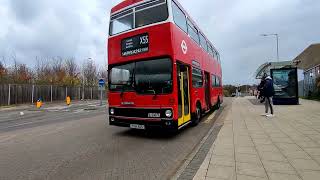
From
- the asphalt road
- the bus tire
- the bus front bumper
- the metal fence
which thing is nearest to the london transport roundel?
the bus tire

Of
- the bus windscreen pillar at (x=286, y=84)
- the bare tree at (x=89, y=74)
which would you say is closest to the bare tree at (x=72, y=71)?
the bare tree at (x=89, y=74)

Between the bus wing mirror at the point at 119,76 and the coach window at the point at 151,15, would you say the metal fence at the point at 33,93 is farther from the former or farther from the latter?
the coach window at the point at 151,15

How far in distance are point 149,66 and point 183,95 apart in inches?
62.3

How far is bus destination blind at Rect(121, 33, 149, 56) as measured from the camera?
884cm

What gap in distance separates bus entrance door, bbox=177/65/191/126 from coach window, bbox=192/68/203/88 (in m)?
0.78

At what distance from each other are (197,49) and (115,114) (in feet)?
16.2

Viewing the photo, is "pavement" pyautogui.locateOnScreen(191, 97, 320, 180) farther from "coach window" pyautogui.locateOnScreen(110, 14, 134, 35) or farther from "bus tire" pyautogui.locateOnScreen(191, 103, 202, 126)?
"coach window" pyautogui.locateOnScreen(110, 14, 134, 35)

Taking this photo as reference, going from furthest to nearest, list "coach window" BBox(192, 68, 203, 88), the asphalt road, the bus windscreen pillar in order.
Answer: the bus windscreen pillar < "coach window" BBox(192, 68, 203, 88) < the asphalt road

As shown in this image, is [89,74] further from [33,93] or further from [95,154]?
[95,154]

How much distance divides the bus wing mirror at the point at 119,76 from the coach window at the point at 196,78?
2.83m

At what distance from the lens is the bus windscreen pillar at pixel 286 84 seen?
19656 mm

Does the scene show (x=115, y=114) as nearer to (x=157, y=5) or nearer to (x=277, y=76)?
(x=157, y=5)

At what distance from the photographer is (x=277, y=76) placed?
20000 millimetres

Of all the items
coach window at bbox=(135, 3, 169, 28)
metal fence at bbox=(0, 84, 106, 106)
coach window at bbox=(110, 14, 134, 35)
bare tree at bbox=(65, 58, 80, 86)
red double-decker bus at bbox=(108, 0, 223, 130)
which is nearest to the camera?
red double-decker bus at bbox=(108, 0, 223, 130)
